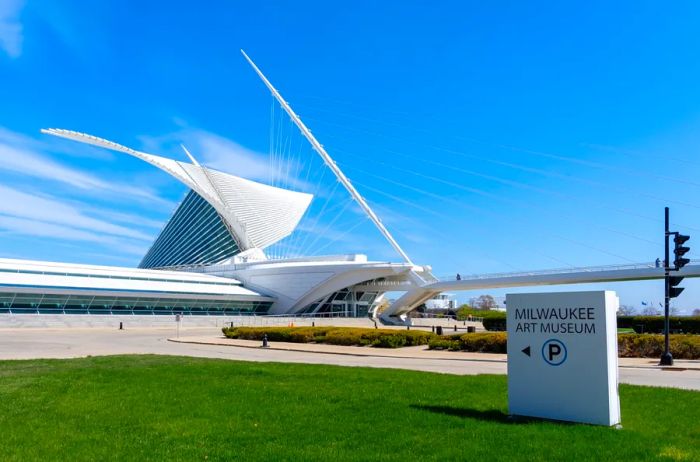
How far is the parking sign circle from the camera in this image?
9.73m

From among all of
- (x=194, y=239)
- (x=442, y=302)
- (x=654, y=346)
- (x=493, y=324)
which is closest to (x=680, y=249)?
(x=654, y=346)

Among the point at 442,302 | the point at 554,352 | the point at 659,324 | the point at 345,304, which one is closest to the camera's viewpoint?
the point at 554,352

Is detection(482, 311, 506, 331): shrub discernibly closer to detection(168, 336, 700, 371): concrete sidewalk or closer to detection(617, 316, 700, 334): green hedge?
detection(617, 316, 700, 334): green hedge

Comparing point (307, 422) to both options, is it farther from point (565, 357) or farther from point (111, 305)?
point (111, 305)

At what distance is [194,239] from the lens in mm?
93938

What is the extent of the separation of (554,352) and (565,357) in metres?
0.20

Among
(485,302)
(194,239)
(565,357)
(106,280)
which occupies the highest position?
(194,239)

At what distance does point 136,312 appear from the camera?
2475 inches

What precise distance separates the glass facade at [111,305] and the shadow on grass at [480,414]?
52.5 meters

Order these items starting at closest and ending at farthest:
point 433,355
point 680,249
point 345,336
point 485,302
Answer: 1. point 680,249
2. point 433,355
3. point 345,336
4. point 485,302

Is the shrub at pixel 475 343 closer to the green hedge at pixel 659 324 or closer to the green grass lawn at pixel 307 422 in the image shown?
the green grass lawn at pixel 307 422

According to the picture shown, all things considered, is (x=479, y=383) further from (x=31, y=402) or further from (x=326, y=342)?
(x=326, y=342)

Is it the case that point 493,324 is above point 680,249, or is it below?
below

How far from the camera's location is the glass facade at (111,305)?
5394 cm
